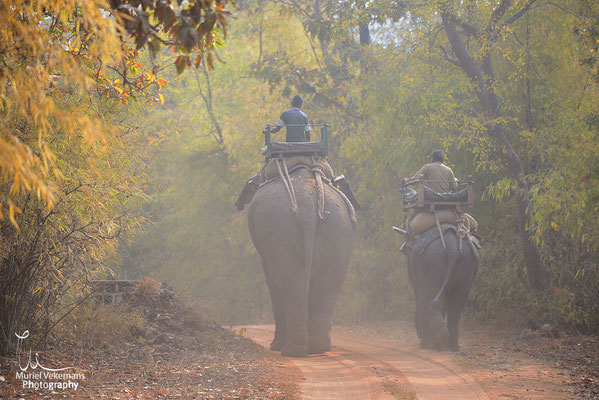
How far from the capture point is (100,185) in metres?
6.87

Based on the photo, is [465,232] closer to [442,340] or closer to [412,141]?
[442,340]

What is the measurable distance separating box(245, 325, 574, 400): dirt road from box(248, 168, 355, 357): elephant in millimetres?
438

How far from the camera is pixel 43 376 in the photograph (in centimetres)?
581

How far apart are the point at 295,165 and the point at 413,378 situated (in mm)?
3917

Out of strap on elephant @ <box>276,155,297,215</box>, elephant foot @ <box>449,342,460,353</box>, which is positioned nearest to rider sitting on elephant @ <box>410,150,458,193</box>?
strap on elephant @ <box>276,155,297,215</box>

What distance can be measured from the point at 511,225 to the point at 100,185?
8.32 metres

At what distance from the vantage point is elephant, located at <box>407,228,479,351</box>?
30.5 feet

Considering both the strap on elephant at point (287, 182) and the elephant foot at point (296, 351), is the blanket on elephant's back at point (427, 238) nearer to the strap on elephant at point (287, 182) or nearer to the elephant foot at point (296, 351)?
the strap on elephant at point (287, 182)

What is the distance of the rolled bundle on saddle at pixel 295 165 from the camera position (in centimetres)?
984

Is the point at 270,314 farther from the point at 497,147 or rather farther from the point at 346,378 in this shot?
the point at 346,378

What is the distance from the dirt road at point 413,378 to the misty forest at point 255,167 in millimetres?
122

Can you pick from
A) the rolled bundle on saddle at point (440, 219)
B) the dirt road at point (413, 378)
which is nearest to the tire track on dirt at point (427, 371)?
the dirt road at point (413, 378)

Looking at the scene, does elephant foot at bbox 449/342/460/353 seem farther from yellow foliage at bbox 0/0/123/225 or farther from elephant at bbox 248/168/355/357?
yellow foliage at bbox 0/0/123/225

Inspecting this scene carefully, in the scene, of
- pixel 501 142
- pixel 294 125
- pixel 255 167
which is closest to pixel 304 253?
pixel 294 125
